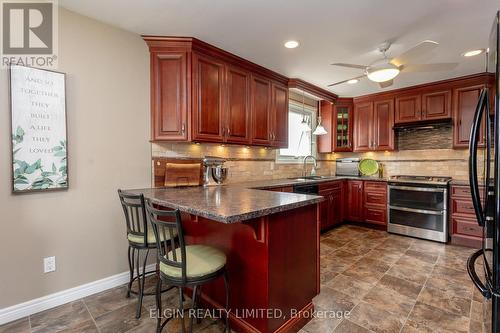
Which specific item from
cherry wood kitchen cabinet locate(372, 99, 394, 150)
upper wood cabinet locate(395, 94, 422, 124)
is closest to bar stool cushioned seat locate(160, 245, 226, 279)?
cherry wood kitchen cabinet locate(372, 99, 394, 150)

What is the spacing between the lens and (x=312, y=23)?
223 centimetres

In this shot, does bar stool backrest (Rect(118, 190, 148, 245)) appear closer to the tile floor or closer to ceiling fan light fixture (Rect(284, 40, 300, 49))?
the tile floor

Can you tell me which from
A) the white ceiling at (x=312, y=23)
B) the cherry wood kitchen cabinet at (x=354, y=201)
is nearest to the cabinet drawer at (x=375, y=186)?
the cherry wood kitchen cabinet at (x=354, y=201)

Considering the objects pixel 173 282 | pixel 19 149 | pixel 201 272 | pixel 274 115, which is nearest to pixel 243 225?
pixel 201 272

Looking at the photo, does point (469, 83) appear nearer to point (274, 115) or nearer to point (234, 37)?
point (274, 115)

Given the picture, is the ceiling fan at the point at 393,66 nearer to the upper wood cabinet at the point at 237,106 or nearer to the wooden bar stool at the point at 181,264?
the upper wood cabinet at the point at 237,106

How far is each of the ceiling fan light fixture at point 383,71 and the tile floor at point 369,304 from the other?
81.9 inches

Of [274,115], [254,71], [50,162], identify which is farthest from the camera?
[274,115]

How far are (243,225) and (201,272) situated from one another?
1.38 feet

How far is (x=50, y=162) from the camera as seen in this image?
1965 mm

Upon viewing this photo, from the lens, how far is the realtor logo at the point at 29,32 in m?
1.81

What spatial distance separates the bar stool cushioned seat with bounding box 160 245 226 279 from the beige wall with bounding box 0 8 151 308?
3.80 ft

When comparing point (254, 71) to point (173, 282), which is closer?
point (173, 282)

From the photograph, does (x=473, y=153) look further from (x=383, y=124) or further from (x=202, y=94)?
(x=383, y=124)
